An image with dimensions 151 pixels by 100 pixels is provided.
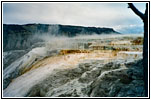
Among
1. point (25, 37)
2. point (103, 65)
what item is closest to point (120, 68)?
point (103, 65)

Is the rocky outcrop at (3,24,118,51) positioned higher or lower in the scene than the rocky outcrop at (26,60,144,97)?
higher

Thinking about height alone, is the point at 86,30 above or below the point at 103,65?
above

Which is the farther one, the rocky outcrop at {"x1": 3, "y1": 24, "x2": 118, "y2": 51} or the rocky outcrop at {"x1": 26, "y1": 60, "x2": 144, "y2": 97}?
the rocky outcrop at {"x1": 3, "y1": 24, "x2": 118, "y2": 51}

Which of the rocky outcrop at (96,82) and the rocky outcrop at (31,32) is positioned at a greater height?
the rocky outcrop at (31,32)

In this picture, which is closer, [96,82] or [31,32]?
[96,82]

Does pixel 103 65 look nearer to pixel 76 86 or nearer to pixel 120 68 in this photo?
pixel 120 68

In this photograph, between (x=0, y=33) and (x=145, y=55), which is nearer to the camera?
(x=145, y=55)

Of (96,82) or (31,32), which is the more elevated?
(31,32)

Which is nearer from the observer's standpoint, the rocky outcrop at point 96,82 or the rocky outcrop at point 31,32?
the rocky outcrop at point 96,82
